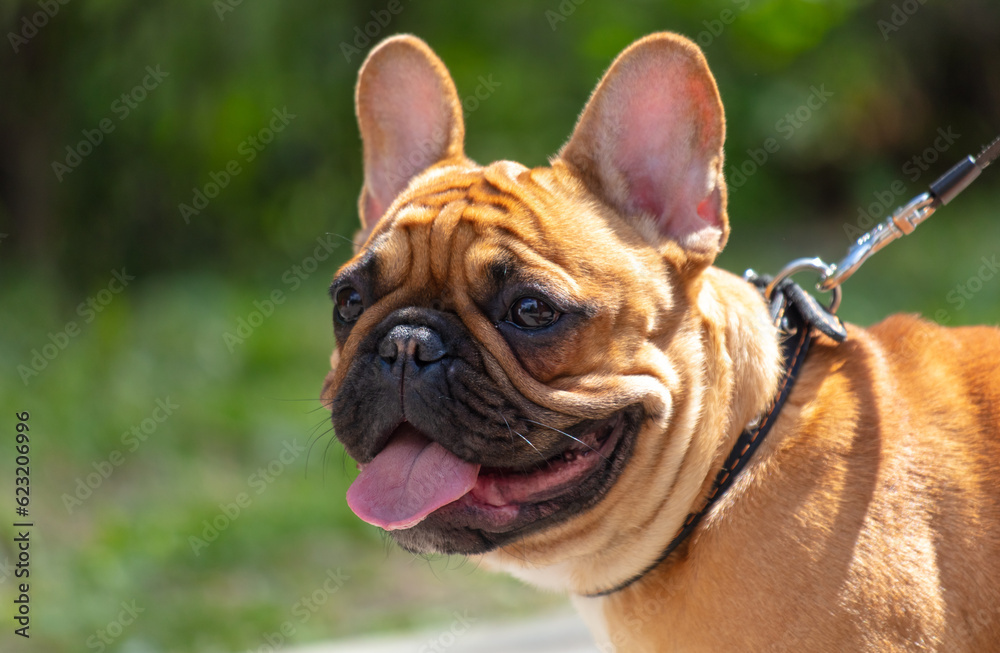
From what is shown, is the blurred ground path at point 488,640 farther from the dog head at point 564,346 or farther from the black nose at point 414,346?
the black nose at point 414,346

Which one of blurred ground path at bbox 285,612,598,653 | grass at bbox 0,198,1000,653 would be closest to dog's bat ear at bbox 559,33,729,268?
grass at bbox 0,198,1000,653

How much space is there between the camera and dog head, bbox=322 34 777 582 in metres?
2.51

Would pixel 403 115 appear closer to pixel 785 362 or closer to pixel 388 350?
pixel 388 350

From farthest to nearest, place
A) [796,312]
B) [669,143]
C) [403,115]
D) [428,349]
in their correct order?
[403,115]
[796,312]
[669,143]
[428,349]

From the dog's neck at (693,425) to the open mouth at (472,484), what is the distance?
0.12 meters

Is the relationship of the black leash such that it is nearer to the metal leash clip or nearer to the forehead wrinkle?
the metal leash clip

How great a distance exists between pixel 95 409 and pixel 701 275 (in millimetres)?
5556

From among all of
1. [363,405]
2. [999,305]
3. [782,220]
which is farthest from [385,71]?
[782,220]

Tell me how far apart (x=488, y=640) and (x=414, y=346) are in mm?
2829

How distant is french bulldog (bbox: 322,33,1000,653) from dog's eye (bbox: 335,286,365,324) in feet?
0.17

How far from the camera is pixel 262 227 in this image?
34.1 ft

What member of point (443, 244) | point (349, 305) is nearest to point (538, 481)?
point (443, 244)

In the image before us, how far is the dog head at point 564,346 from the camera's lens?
251 cm

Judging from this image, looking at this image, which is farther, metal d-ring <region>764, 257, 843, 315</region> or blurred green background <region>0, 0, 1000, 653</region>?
blurred green background <region>0, 0, 1000, 653</region>
